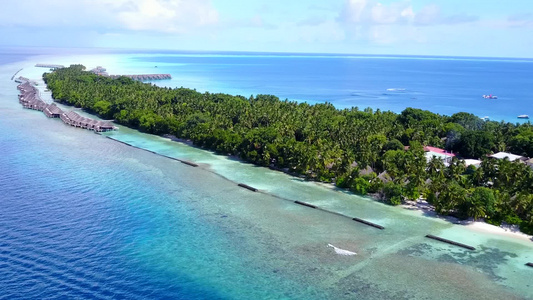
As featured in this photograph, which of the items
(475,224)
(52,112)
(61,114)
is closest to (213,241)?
(475,224)

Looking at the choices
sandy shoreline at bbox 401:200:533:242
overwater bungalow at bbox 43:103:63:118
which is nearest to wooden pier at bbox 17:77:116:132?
overwater bungalow at bbox 43:103:63:118

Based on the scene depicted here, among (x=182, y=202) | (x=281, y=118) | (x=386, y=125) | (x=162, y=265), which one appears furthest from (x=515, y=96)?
(x=162, y=265)

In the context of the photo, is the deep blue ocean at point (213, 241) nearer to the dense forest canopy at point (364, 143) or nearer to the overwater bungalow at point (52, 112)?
the dense forest canopy at point (364, 143)

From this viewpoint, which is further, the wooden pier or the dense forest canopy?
the wooden pier

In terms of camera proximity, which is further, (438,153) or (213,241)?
(438,153)

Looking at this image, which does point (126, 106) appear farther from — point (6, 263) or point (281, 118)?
point (6, 263)

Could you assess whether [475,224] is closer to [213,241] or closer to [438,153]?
[438,153]

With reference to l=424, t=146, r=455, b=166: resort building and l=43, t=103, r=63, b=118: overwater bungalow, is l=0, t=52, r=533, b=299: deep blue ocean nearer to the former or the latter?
l=424, t=146, r=455, b=166: resort building

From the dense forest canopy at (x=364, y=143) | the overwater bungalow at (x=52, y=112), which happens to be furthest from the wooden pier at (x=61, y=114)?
the dense forest canopy at (x=364, y=143)

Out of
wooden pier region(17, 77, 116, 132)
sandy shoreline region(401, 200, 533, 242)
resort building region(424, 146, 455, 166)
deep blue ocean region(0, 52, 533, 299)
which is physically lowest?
deep blue ocean region(0, 52, 533, 299)
